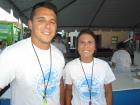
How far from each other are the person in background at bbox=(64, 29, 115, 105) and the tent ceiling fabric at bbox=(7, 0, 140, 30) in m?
3.04

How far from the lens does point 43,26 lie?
195 centimetres

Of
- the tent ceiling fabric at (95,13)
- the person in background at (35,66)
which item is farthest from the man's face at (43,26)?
the tent ceiling fabric at (95,13)

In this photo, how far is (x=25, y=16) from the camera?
6.85 m

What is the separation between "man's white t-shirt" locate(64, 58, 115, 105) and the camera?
8.05ft

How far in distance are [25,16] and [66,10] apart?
3.40 feet

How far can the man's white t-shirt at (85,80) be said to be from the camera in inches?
96.6

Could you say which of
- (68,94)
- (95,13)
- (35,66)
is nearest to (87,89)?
(68,94)

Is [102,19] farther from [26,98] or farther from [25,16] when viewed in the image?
[26,98]

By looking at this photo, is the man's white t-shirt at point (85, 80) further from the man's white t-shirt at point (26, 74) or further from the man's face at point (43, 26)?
the man's face at point (43, 26)

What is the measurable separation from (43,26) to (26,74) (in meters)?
0.36

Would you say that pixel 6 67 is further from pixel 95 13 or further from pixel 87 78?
pixel 95 13

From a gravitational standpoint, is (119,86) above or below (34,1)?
below

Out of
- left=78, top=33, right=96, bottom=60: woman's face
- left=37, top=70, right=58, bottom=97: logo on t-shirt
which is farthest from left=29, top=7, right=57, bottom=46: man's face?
left=78, top=33, right=96, bottom=60: woman's face

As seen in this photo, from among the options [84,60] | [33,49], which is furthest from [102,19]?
[33,49]
